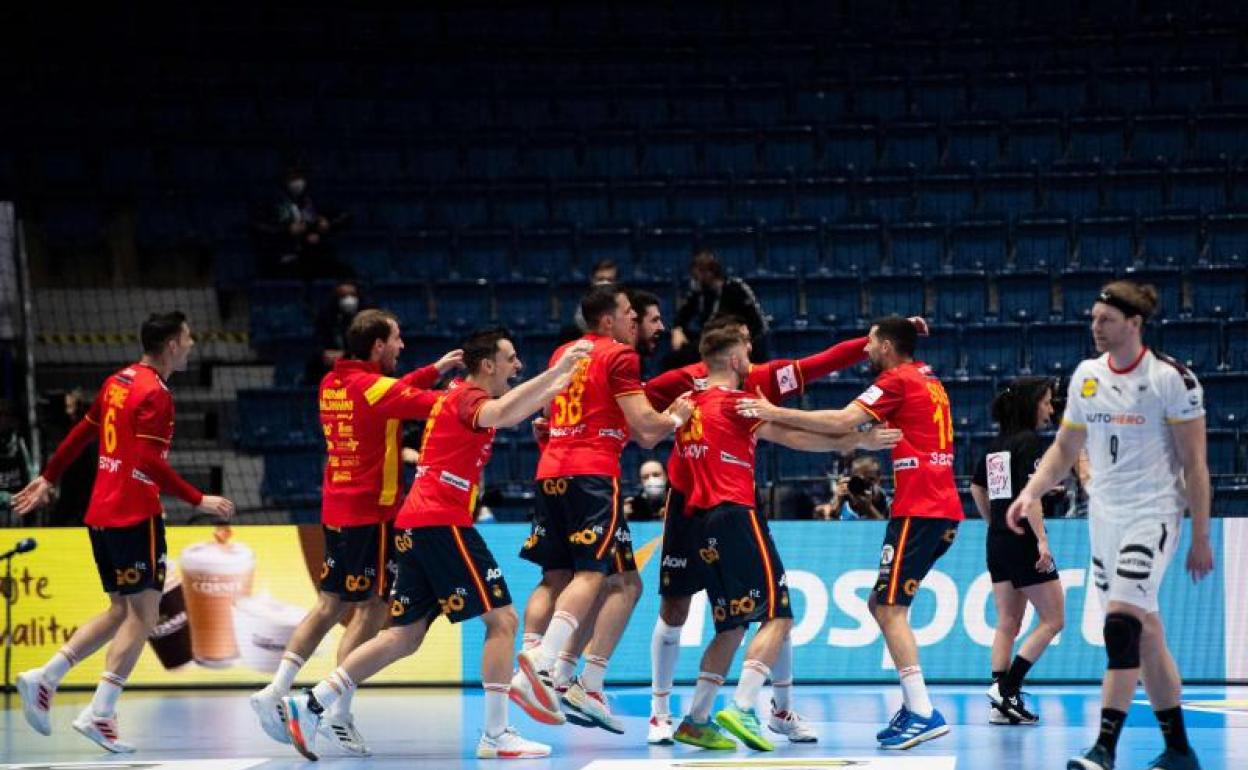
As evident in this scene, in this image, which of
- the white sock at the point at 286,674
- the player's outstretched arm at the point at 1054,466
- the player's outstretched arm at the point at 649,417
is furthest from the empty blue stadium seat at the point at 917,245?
A: the player's outstretched arm at the point at 1054,466

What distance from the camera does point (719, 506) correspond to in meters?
9.06

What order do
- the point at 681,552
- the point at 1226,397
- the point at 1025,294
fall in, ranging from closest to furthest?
the point at 681,552 → the point at 1226,397 → the point at 1025,294

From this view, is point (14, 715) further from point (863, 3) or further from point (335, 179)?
point (863, 3)

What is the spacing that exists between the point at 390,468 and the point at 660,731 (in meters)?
2.15

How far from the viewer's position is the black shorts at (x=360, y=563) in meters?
9.68

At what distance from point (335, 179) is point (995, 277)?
7.79 meters

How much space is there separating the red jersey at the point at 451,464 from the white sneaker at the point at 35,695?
259cm

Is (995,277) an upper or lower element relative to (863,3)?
lower

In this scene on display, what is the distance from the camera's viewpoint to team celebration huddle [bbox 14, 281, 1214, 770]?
28.9 ft

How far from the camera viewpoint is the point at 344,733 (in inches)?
363

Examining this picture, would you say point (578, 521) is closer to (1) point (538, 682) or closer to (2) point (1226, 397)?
(1) point (538, 682)

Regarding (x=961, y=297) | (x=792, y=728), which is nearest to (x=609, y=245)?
(x=961, y=297)

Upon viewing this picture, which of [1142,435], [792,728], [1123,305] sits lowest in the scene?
[792,728]

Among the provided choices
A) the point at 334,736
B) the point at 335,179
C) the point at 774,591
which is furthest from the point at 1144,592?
the point at 335,179
